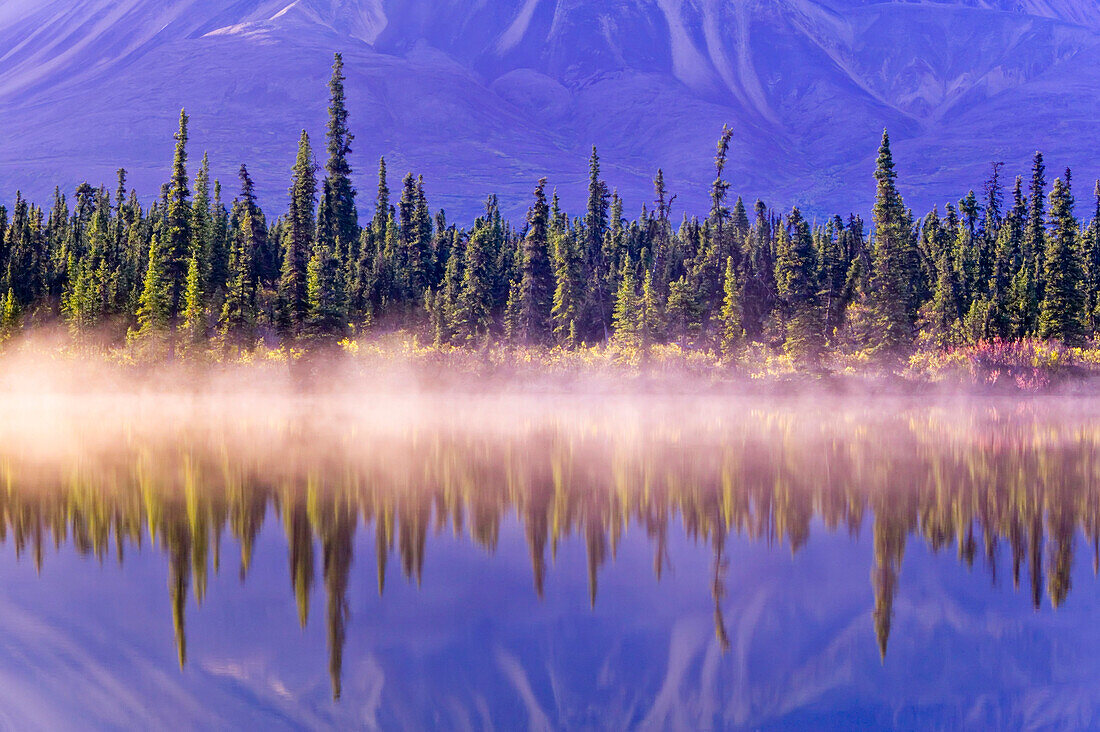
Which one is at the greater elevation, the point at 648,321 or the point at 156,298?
the point at 156,298

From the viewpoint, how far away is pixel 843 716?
1402cm

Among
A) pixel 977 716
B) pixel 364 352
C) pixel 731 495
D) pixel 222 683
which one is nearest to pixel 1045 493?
pixel 731 495

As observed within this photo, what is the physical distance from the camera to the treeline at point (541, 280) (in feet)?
217

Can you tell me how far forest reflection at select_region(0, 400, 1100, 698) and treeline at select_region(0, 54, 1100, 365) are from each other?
75.3 feet

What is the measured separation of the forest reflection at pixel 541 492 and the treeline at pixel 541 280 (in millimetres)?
22962

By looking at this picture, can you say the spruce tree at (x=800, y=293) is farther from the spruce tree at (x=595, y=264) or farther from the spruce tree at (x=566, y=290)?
the spruce tree at (x=566, y=290)

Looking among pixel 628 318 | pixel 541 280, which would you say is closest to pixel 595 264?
pixel 541 280

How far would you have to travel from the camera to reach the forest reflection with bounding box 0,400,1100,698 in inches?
824

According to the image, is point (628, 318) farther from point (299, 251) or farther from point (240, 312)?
point (240, 312)

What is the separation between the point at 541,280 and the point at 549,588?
5890cm

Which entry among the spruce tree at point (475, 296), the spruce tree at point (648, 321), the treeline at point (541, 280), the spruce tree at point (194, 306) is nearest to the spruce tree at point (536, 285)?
the treeline at point (541, 280)

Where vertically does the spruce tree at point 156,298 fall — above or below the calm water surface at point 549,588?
above

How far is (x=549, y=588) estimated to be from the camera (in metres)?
18.9

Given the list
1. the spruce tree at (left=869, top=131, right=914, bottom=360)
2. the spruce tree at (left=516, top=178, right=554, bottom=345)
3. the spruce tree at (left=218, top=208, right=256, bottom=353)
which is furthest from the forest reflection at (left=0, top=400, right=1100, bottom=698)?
the spruce tree at (left=516, top=178, right=554, bottom=345)
